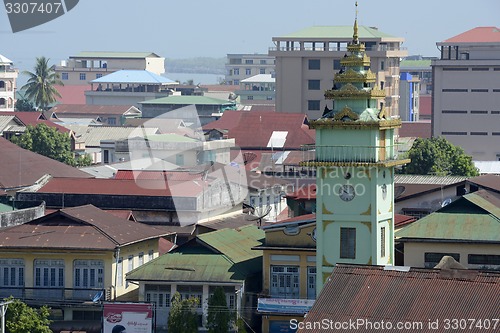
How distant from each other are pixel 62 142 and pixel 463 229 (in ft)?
252

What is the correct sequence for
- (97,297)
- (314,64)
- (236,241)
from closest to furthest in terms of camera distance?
1. (97,297)
2. (236,241)
3. (314,64)

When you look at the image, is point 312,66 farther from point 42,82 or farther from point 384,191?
point 384,191

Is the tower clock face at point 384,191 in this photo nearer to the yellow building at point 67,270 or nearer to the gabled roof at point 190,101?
the yellow building at point 67,270

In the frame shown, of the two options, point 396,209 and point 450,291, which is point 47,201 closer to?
point 396,209

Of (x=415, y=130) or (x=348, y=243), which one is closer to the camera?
(x=348, y=243)

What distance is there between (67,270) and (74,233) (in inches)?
64.4

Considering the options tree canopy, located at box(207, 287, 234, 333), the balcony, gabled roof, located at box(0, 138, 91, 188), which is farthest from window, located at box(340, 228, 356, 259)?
gabled roof, located at box(0, 138, 91, 188)

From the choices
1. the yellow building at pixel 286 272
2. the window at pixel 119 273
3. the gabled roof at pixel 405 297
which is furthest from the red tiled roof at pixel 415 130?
the gabled roof at pixel 405 297

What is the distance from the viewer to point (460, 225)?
185ft

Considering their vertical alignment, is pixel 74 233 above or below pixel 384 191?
below

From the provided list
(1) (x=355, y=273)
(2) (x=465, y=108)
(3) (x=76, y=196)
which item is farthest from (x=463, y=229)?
(2) (x=465, y=108)

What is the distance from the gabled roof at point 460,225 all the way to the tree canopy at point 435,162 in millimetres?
37626

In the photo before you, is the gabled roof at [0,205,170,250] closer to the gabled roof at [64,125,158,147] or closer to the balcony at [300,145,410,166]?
the balcony at [300,145,410,166]

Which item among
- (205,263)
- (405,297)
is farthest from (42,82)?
(405,297)
